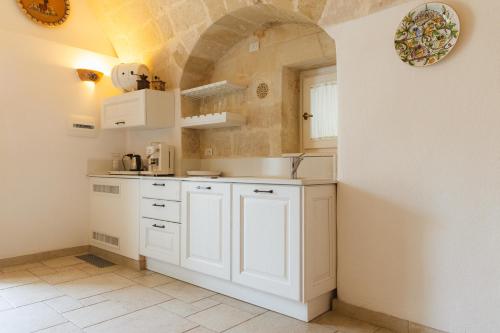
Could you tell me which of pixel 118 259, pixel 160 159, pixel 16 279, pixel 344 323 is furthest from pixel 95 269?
pixel 344 323

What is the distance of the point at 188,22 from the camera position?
330 cm

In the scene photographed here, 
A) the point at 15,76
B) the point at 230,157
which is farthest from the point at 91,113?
the point at 230,157

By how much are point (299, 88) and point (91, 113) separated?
7.63 feet

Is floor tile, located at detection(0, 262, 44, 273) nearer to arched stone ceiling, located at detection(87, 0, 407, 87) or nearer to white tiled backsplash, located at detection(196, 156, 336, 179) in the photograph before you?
white tiled backsplash, located at detection(196, 156, 336, 179)

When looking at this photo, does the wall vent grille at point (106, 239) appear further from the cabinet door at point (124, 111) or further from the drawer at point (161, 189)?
the cabinet door at point (124, 111)

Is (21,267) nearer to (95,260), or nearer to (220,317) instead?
(95,260)

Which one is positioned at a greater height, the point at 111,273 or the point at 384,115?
the point at 384,115

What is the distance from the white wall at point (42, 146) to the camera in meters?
3.36

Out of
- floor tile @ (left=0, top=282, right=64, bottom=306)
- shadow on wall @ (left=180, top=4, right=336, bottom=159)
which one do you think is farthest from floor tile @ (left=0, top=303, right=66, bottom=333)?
shadow on wall @ (left=180, top=4, right=336, bottom=159)

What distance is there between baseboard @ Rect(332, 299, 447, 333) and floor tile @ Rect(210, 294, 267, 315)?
49 centimetres

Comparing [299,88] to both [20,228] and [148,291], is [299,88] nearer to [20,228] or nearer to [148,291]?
[148,291]

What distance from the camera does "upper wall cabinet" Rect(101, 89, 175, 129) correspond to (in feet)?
11.6

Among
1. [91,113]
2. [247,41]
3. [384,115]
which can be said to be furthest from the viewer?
[91,113]

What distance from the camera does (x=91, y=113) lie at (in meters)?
3.96
